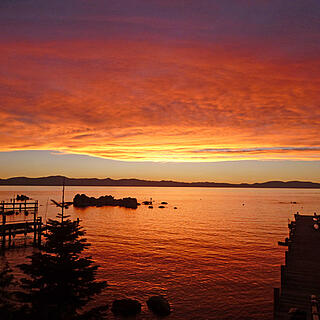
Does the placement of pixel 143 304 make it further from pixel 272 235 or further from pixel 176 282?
pixel 272 235

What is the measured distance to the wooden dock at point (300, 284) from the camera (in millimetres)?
21369

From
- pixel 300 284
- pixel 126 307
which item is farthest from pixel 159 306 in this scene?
pixel 300 284

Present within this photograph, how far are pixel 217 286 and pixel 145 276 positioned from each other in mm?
9775

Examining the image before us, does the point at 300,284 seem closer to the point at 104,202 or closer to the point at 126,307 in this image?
the point at 126,307

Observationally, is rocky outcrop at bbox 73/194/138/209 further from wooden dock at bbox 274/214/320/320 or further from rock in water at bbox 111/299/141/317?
rock in water at bbox 111/299/141/317

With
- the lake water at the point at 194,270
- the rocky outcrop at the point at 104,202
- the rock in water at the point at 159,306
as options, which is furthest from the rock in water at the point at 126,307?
the rocky outcrop at the point at 104,202

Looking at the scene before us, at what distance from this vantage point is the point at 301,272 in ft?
99.0

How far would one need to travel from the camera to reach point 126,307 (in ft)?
95.6

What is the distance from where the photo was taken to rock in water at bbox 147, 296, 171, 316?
29000 mm

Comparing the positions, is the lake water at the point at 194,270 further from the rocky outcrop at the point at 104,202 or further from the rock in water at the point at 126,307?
the rocky outcrop at the point at 104,202

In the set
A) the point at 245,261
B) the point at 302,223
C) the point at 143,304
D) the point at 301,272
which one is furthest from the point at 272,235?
the point at 143,304

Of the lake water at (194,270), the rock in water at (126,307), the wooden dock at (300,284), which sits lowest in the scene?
the lake water at (194,270)

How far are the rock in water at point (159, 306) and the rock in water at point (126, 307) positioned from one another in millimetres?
1246

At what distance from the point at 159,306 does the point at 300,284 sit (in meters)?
13.4
